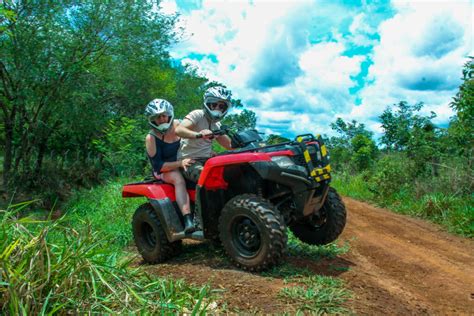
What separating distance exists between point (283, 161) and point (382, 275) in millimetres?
1626

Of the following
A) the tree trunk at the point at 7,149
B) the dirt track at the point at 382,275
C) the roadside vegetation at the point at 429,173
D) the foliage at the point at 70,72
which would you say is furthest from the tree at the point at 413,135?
the tree trunk at the point at 7,149

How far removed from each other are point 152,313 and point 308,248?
9.76ft

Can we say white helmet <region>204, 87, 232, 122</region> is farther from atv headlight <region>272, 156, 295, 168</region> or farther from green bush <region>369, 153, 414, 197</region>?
green bush <region>369, 153, 414, 197</region>

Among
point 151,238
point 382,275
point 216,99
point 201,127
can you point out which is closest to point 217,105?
point 216,99

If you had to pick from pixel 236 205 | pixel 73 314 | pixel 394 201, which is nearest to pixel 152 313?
pixel 73 314

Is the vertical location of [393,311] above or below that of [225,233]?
below

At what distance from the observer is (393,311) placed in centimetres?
351

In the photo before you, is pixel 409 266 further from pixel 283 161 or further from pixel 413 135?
pixel 413 135

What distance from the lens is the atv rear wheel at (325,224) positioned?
16.0 ft

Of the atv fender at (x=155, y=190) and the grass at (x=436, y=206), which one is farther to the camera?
the grass at (x=436, y=206)

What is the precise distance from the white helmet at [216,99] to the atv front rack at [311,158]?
967 mm

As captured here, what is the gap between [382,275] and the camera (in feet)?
15.3

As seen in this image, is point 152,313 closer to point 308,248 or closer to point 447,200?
point 308,248

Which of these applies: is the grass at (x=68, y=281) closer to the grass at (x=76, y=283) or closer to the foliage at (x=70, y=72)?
the grass at (x=76, y=283)
